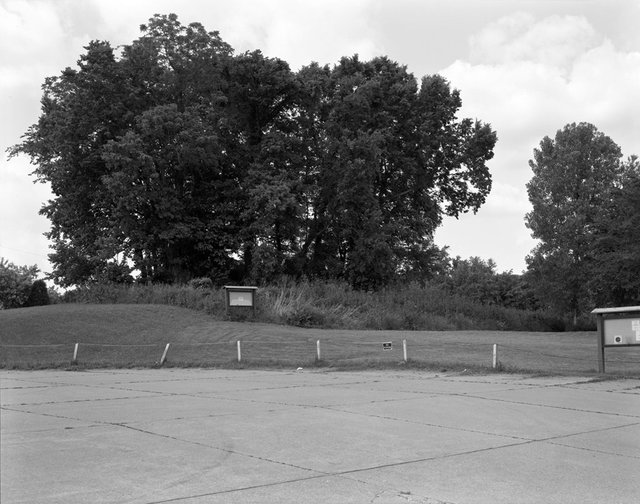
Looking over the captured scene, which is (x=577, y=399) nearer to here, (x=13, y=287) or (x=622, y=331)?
(x=622, y=331)

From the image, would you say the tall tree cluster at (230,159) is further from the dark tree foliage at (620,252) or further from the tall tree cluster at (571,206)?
the dark tree foliage at (620,252)

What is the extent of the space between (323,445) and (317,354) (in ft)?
47.3

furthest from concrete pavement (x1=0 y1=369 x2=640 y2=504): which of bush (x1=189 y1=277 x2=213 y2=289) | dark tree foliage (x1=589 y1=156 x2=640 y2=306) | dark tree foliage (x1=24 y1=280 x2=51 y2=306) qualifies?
dark tree foliage (x1=589 y1=156 x2=640 y2=306)

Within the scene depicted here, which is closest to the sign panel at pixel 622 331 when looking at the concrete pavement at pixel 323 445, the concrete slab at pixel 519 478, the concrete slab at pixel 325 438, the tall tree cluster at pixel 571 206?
the concrete pavement at pixel 323 445

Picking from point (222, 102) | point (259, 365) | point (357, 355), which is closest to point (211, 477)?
point (259, 365)

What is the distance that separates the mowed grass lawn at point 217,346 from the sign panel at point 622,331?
3.79 feet

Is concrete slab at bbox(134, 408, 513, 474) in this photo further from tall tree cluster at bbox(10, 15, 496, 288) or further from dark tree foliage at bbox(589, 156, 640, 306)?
dark tree foliage at bbox(589, 156, 640, 306)

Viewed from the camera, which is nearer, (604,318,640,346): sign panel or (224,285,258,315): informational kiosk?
(604,318,640,346): sign panel

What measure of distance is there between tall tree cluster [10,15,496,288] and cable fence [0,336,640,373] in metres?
18.3

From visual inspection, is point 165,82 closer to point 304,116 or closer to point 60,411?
point 304,116

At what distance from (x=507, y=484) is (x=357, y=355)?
17.7 m

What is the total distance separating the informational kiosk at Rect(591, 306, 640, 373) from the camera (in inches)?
679

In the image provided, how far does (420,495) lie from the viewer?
609cm

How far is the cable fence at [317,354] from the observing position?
2194cm
